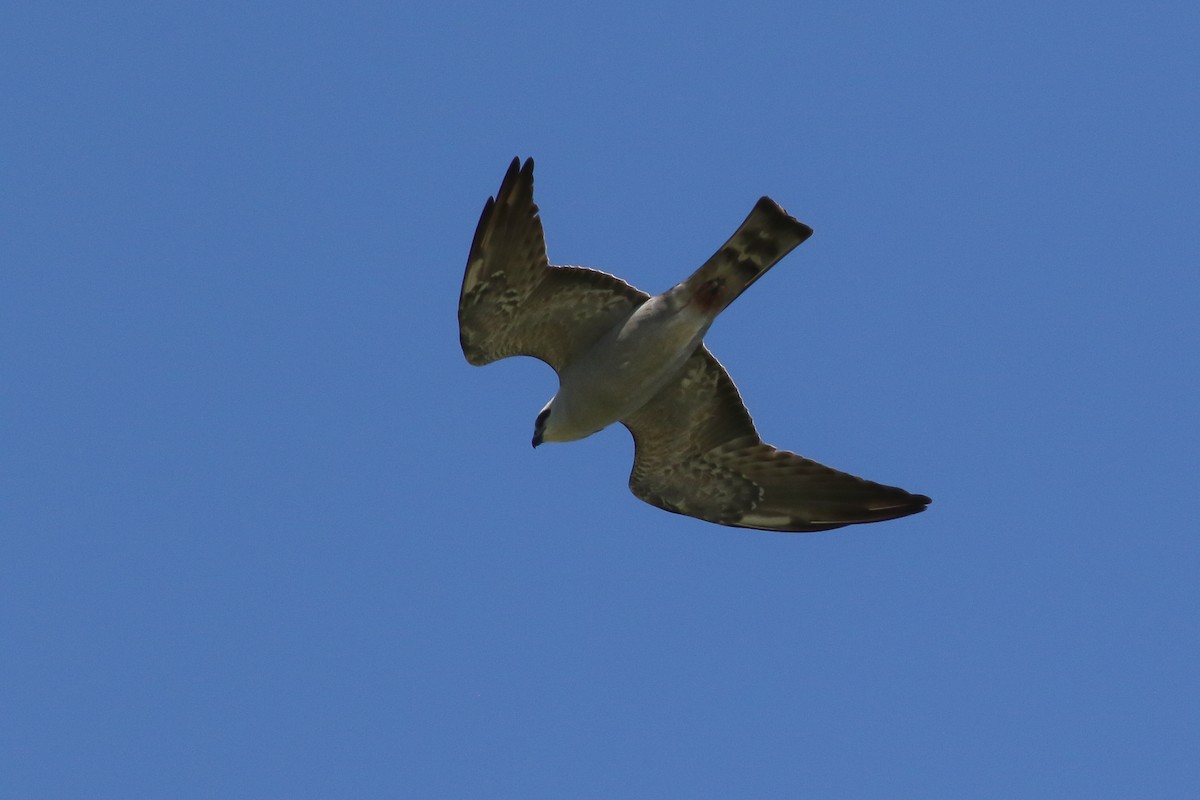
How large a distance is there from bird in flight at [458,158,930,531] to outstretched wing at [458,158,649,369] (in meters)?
0.01

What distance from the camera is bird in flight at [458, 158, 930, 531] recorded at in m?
11.3

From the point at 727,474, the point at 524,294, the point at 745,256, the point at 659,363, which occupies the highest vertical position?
the point at 745,256

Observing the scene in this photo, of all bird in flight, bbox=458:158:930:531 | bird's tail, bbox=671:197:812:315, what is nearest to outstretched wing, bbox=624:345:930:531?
bird in flight, bbox=458:158:930:531

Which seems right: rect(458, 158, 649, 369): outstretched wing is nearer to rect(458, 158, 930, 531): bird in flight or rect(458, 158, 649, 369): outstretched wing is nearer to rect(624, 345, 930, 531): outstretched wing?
rect(458, 158, 930, 531): bird in flight

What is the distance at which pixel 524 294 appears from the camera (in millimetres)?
11570

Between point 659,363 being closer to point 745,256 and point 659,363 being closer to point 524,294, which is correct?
point 745,256

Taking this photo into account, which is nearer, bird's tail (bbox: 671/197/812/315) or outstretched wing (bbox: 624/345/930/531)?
bird's tail (bbox: 671/197/812/315)

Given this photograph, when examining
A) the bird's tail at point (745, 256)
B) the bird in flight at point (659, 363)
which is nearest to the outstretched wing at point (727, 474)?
the bird in flight at point (659, 363)

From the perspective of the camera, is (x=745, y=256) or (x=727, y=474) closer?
(x=745, y=256)

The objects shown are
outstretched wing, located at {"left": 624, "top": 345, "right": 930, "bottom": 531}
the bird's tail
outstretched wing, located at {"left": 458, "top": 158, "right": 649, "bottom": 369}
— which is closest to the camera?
outstretched wing, located at {"left": 458, "top": 158, "right": 649, "bottom": 369}

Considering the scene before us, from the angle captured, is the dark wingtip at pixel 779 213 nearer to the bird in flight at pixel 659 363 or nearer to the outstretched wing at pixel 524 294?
the bird in flight at pixel 659 363

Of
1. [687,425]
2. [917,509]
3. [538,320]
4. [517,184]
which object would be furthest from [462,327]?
[917,509]

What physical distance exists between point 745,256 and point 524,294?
1808mm

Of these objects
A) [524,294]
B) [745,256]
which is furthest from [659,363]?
[524,294]
